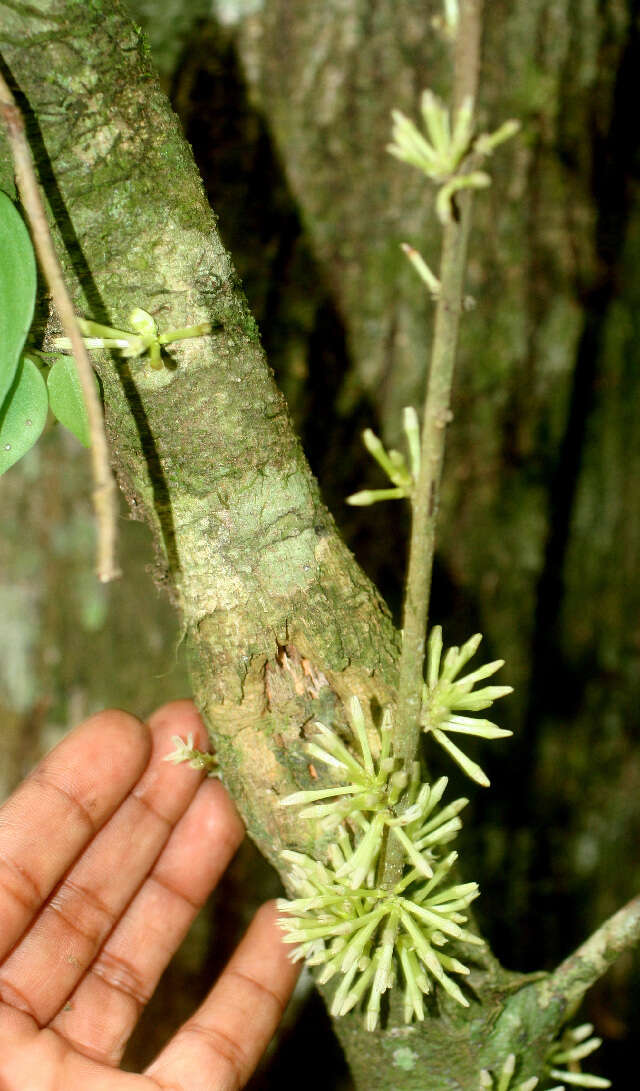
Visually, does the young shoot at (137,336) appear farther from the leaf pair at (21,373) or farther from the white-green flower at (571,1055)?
the white-green flower at (571,1055)

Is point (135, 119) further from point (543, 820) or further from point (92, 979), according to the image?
point (543, 820)

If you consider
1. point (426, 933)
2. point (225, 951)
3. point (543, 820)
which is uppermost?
point (426, 933)

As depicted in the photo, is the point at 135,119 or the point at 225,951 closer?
the point at 135,119

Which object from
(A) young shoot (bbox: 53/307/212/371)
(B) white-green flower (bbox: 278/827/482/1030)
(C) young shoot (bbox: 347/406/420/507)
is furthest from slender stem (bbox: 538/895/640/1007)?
(A) young shoot (bbox: 53/307/212/371)

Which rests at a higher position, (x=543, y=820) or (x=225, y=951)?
(x=543, y=820)

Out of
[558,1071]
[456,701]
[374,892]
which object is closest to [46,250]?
[456,701]

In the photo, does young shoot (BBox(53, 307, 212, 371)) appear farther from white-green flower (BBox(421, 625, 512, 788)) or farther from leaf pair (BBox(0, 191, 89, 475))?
white-green flower (BBox(421, 625, 512, 788))

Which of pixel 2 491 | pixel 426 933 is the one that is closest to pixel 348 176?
pixel 2 491

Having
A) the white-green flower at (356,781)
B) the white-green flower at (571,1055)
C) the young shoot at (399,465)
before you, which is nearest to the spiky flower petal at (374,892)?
the white-green flower at (356,781)
